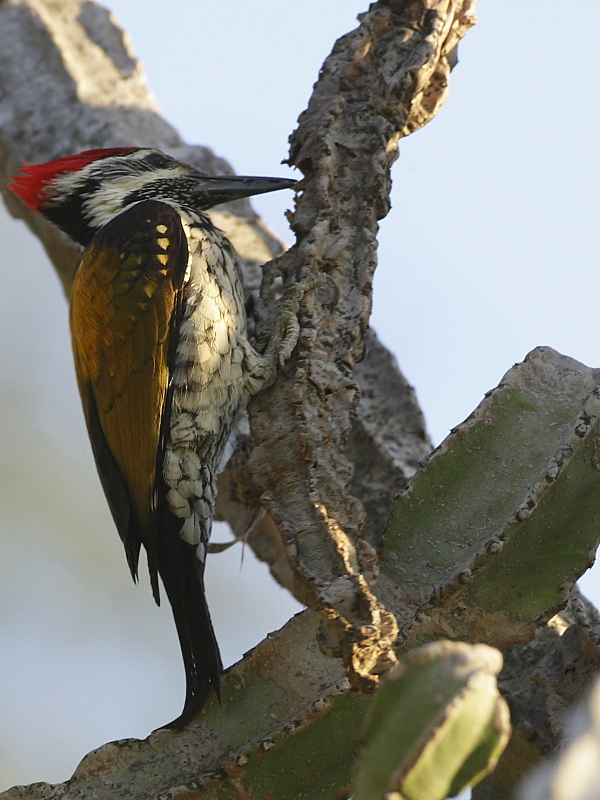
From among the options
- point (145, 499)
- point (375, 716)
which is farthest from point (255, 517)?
point (375, 716)

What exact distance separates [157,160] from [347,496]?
6.05ft

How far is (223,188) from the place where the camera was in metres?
3.12

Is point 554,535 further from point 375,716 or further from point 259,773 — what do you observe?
point 375,716

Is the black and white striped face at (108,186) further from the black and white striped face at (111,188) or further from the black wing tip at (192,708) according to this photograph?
the black wing tip at (192,708)

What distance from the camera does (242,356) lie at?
8.57 feet

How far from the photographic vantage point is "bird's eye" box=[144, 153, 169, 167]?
320 centimetres

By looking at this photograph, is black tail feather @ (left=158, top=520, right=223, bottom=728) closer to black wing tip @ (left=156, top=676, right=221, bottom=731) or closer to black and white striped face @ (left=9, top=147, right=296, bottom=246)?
black wing tip @ (left=156, top=676, right=221, bottom=731)

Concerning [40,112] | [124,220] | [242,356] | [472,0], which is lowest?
[242,356]

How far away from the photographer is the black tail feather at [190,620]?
2002 millimetres

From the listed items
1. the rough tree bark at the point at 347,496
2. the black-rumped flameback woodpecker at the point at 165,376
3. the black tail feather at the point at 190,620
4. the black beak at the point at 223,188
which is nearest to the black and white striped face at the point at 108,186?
the black beak at the point at 223,188

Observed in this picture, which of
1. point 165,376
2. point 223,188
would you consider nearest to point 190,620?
point 165,376

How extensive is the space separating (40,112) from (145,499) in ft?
6.22

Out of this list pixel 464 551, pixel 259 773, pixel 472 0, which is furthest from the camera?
pixel 472 0

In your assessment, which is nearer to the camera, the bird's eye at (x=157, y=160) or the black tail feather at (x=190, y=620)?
the black tail feather at (x=190, y=620)
